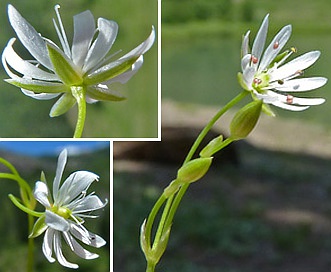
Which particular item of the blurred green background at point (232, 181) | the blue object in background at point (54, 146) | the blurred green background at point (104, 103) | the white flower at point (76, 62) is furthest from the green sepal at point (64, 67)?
the blurred green background at point (232, 181)

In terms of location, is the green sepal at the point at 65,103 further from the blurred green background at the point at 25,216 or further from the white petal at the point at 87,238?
the blurred green background at the point at 25,216

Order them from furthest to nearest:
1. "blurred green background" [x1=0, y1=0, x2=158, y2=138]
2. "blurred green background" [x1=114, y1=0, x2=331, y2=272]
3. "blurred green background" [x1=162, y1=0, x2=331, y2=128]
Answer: "blurred green background" [x1=162, y1=0, x2=331, y2=128], "blurred green background" [x1=114, y1=0, x2=331, y2=272], "blurred green background" [x1=0, y1=0, x2=158, y2=138]

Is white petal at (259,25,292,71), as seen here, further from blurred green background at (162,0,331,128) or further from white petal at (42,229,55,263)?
blurred green background at (162,0,331,128)

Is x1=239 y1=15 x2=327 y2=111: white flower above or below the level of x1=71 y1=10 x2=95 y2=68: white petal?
below

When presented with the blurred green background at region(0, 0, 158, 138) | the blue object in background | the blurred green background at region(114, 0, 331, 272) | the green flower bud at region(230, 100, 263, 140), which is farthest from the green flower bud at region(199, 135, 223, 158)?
the blurred green background at region(114, 0, 331, 272)

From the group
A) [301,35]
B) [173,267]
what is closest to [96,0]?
[173,267]

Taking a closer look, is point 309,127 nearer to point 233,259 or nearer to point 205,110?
point 205,110

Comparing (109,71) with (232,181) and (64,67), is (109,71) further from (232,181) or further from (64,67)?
(232,181)
